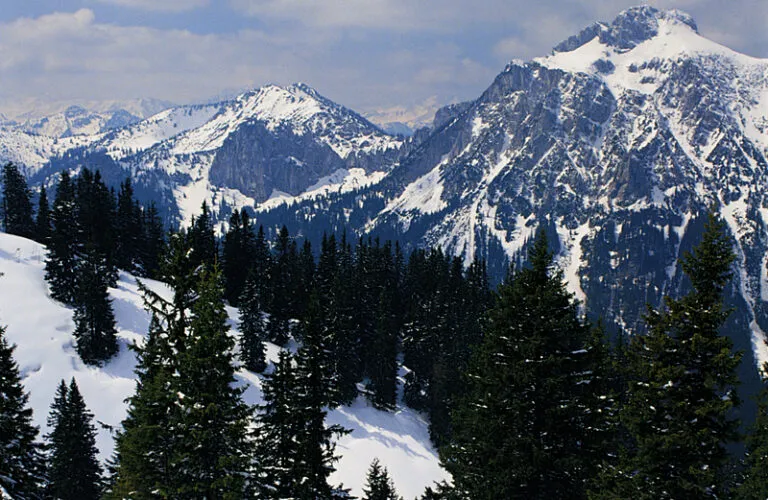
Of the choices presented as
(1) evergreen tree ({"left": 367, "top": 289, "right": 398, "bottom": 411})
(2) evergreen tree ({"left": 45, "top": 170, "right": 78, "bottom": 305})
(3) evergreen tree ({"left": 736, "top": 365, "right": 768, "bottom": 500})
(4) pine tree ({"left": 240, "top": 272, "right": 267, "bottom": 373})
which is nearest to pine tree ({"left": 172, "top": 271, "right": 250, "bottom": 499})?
(3) evergreen tree ({"left": 736, "top": 365, "right": 768, "bottom": 500})

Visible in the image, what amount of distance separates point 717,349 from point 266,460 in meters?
16.9

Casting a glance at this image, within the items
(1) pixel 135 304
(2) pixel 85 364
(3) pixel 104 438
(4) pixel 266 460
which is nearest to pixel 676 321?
(4) pixel 266 460

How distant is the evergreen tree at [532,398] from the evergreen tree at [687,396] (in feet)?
5.41

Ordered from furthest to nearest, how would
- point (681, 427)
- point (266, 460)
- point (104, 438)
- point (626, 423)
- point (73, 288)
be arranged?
1. point (73, 288)
2. point (104, 438)
3. point (266, 460)
4. point (626, 423)
5. point (681, 427)

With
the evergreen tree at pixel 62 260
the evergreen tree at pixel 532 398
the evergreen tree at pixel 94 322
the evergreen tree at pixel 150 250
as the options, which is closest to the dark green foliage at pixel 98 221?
the evergreen tree at pixel 62 260

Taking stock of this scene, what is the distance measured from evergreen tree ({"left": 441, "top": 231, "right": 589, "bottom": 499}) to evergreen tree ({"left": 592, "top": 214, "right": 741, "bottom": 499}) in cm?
165

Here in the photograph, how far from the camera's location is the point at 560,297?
16203 mm

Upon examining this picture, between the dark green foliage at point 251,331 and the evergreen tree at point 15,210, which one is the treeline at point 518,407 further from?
the evergreen tree at point 15,210

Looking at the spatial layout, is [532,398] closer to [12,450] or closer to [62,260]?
[12,450]

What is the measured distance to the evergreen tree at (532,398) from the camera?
51.0ft

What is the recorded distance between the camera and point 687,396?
13.5m

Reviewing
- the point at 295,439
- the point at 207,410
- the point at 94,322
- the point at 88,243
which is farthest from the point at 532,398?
the point at 88,243

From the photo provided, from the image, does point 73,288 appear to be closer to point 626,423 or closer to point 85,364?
point 85,364

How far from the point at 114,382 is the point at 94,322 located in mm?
7718
